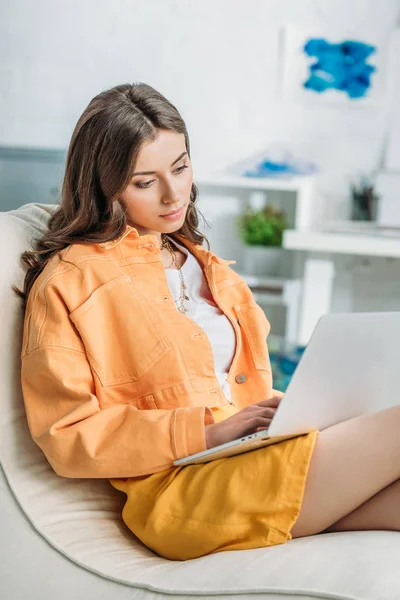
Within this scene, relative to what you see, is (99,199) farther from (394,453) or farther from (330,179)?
(330,179)

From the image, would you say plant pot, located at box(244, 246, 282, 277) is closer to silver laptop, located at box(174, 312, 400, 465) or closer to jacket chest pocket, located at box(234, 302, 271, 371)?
jacket chest pocket, located at box(234, 302, 271, 371)

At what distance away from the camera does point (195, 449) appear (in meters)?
1.26

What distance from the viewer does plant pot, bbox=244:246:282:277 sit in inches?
151

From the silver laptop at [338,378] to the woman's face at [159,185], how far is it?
1.54 ft

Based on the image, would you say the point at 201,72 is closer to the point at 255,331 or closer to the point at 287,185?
the point at 287,185

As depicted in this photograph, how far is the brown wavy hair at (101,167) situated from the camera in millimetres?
1438

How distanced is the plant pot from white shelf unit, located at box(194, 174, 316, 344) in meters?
0.06

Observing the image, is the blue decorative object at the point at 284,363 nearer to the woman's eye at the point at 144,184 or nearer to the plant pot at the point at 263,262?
the plant pot at the point at 263,262

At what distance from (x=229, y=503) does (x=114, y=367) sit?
0.97 ft

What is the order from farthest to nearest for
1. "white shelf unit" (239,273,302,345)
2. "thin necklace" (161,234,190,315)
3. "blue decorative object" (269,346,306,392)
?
1. "white shelf unit" (239,273,302,345)
2. "blue decorative object" (269,346,306,392)
3. "thin necklace" (161,234,190,315)

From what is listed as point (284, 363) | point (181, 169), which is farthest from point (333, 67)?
point (181, 169)

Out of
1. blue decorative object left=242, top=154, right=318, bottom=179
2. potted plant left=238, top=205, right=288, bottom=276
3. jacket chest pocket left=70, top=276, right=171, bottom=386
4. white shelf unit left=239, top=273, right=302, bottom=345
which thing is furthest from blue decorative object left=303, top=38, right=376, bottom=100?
jacket chest pocket left=70, top=276, right=171, bottom=386

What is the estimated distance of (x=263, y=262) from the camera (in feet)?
12.6

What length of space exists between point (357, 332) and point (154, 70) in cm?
294
